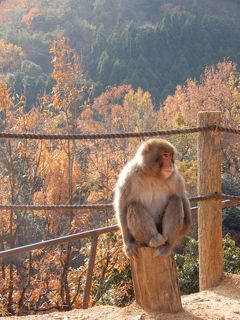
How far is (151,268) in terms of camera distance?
332 centimetres

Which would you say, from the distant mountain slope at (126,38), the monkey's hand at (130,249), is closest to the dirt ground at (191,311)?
the monkey's hand at (130,249)

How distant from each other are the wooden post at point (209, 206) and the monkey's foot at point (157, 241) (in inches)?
35.9

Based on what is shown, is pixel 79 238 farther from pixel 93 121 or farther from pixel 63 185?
pixel 93 121

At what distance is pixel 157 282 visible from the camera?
3309 millimetres

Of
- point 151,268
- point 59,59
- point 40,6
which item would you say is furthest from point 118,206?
point 40,6

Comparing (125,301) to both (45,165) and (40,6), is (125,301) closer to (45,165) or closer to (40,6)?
(45,165)

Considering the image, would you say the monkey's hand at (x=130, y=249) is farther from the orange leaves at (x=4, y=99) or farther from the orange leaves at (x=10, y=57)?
the orange leaves at (x=10, y=57)

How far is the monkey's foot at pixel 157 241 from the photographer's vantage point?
333 cm

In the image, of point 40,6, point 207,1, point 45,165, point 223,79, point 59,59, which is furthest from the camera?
point 207,1

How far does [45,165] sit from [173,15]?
47505mm

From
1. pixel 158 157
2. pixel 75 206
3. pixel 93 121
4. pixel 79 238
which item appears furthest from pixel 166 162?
pixel 93 121

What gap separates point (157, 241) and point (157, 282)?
0.77 feet

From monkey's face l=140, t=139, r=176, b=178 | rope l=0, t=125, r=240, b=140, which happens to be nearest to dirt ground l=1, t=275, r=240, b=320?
monkey's face l=140, t=139, r=176, b=178

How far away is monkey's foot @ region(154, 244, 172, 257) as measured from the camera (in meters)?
3.31
